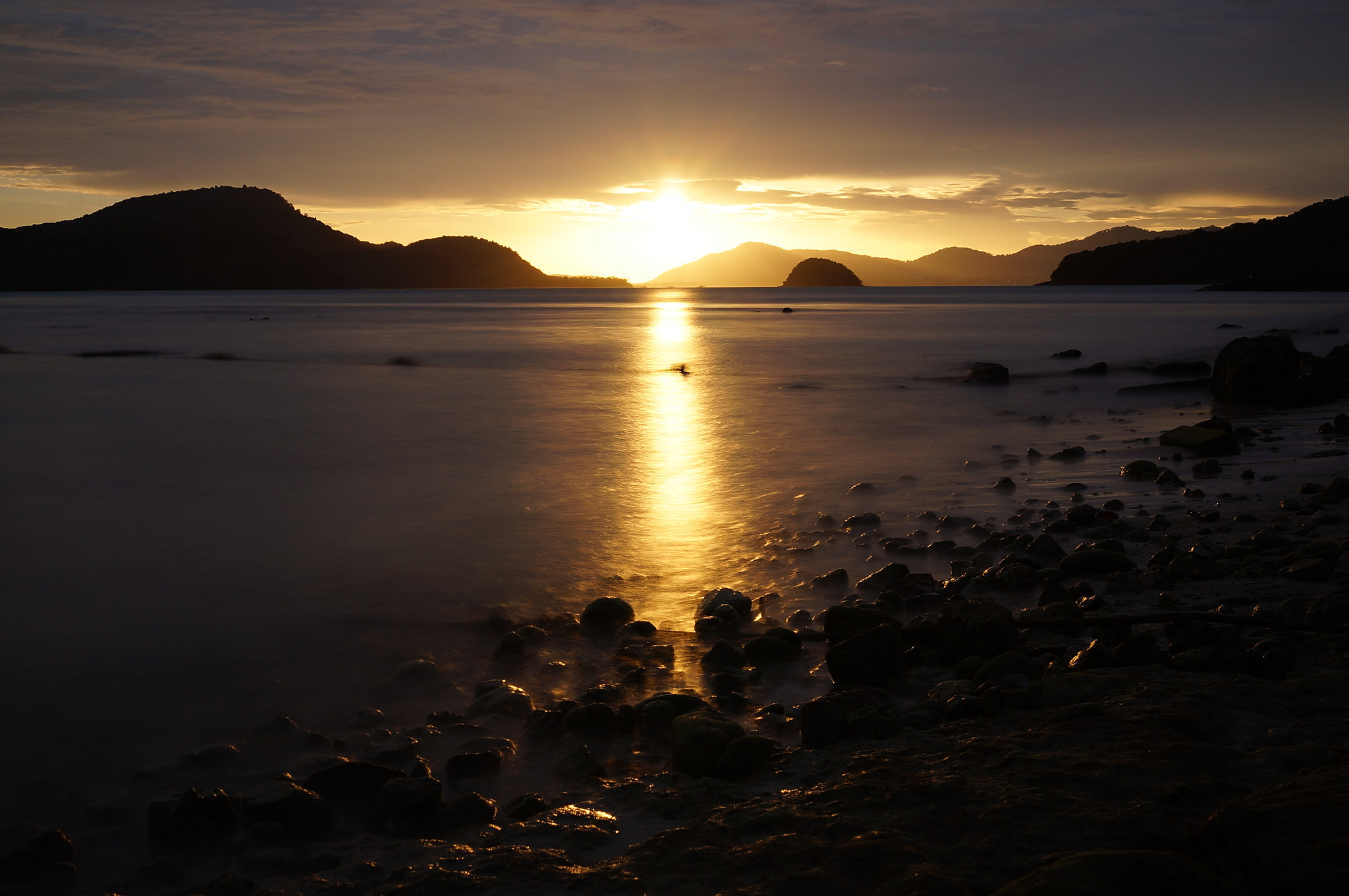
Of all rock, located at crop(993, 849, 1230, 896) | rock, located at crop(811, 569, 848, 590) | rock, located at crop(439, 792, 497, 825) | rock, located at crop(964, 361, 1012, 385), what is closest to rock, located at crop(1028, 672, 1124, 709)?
rock, located at crop(993, 849, 1230, 896)

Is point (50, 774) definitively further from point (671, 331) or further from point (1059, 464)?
point (671, 331)

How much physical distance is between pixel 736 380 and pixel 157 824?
1994cm

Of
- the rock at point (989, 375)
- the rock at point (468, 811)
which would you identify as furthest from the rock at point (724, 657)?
the rock at point (989, 375)

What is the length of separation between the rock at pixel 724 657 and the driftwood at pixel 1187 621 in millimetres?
1558

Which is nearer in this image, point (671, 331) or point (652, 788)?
point (652, 788)

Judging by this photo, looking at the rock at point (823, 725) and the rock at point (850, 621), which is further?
the rock at point (850, 621)

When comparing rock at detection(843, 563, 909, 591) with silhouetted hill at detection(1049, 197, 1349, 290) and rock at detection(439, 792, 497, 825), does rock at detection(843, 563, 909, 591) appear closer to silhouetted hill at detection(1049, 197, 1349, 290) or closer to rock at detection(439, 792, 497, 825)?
rock at detection(439, 792, 497, 825)

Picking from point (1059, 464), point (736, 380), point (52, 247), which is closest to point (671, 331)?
point (736, 380)

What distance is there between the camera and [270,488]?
9383 millimetres

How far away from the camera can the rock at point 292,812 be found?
3.34m

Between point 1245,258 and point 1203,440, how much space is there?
158 meters

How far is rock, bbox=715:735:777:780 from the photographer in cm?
349

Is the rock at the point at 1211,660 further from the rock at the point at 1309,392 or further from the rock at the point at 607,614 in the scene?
the rock at the point at 1309,392

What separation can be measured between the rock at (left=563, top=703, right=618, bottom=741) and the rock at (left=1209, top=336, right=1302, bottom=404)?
15059mm
